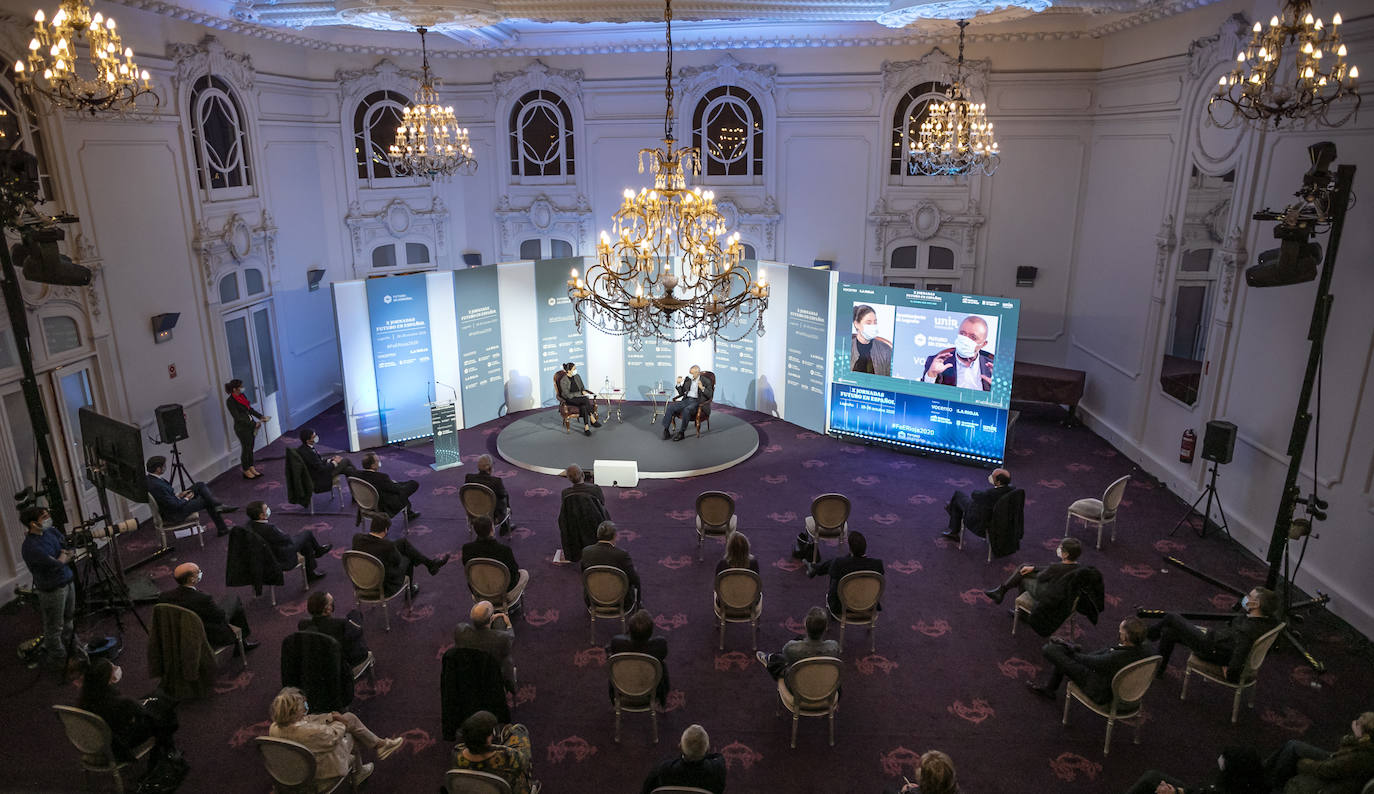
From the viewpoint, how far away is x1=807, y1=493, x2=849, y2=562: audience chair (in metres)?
8.60

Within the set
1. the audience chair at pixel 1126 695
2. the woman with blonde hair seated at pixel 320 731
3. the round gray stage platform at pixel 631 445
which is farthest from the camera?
the round gray stage platform at pixel 631 445

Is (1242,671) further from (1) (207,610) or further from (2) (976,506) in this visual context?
(1) (207,610)

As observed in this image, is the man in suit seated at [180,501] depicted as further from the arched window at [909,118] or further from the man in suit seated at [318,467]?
the arched window at [909,118]

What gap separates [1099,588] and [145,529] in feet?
32.9

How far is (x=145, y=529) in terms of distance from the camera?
386 inches

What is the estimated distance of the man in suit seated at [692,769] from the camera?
4863mm

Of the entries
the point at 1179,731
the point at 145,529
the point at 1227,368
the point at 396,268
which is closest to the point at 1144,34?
the point at 1227,368

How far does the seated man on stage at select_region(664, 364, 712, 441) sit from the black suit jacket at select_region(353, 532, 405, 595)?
5501mm

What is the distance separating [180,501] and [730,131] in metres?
10.1

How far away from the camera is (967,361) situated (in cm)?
1127

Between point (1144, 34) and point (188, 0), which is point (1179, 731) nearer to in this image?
point (1144, 34)

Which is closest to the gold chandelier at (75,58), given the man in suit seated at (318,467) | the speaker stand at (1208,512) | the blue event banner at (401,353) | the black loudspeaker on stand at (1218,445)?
the man in suit seated at (318,467)

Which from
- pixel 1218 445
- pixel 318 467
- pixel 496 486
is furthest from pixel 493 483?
pixel 1218 445

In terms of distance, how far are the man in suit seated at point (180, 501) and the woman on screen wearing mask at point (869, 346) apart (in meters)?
8.17
